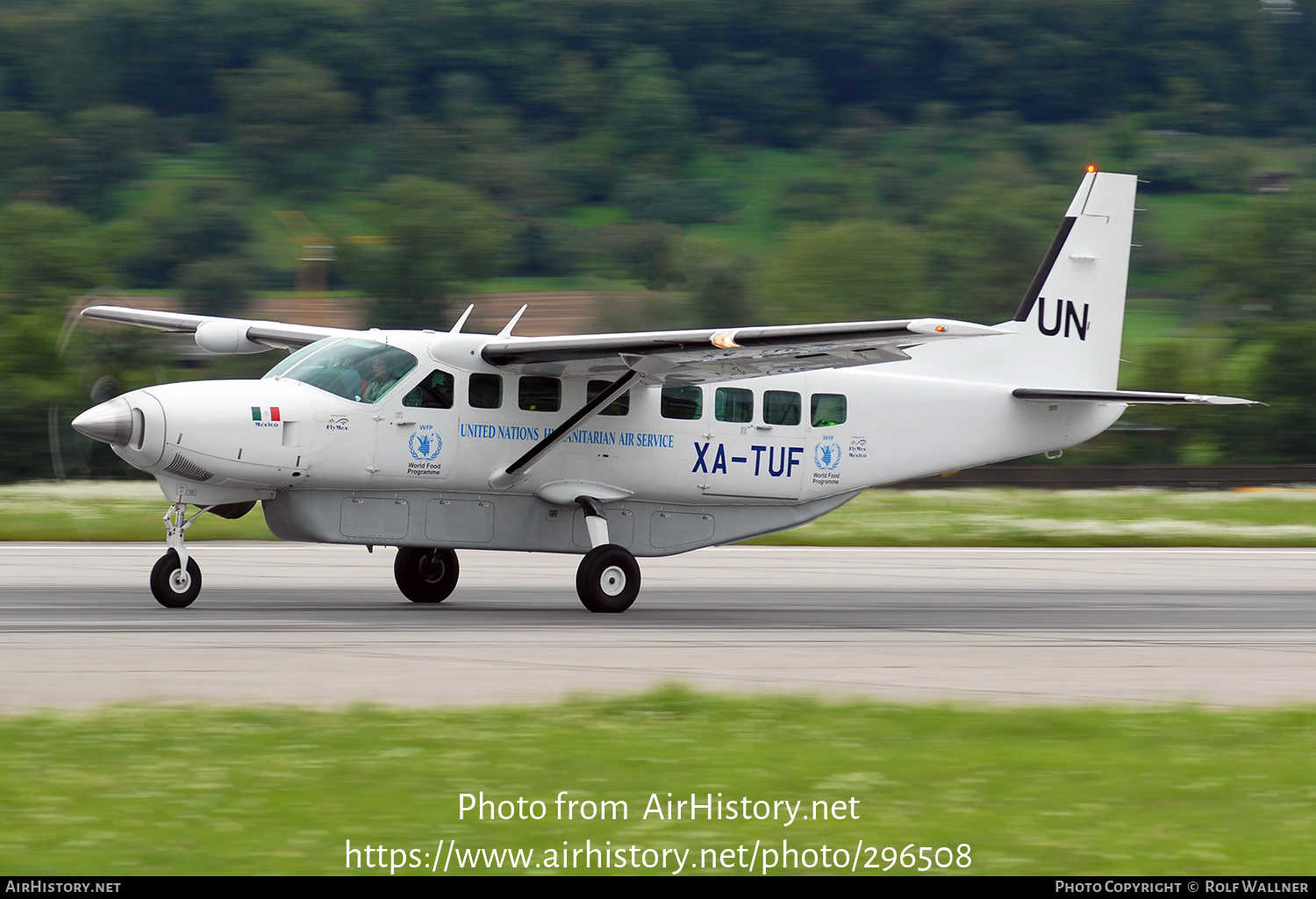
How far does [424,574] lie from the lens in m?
16.4

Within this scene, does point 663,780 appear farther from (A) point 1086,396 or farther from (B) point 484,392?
(A) point 1086,396

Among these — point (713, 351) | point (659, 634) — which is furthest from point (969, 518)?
point (659, 634)

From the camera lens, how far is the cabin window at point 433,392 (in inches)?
592

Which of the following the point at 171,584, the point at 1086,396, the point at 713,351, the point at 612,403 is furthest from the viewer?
the point at 1086,396

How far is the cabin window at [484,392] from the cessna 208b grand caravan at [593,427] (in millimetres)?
20

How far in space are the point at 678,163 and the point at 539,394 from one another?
11384 cm

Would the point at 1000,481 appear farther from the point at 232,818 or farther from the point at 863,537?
the point at 232,818

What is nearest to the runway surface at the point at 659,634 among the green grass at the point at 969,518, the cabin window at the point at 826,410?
the cabin window at the point at 826,410

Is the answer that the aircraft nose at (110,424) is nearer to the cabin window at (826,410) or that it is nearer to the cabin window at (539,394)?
the cabin window at (539,394)

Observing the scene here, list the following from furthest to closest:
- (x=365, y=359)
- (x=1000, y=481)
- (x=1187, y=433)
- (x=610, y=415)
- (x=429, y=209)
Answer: (x=429, y=209) < (x=1187, y=433) < (x=1000, y=481) < (x=610, y=415) < (x=365, y=359)

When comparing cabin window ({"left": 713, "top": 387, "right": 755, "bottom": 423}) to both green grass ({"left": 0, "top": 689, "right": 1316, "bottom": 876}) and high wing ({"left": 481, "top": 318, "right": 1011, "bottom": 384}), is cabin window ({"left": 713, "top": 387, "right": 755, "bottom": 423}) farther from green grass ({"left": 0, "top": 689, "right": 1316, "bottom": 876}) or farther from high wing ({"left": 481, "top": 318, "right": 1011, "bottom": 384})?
green grass ({"left": 0, "top": 689, "right": 1316, "bottom": 876})

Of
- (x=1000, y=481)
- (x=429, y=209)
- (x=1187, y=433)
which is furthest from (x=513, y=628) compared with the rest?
(x=429, y=209)

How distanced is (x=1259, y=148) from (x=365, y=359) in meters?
136

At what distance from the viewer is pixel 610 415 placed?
15914 millimetres
